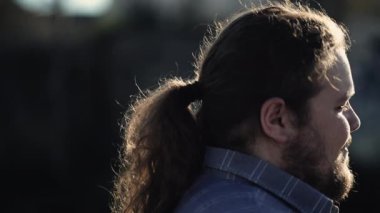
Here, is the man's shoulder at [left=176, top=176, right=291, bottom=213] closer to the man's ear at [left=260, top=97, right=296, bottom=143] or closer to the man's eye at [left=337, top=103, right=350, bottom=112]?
the man's ear at [left=260, top=97, right=296, bottom=143]

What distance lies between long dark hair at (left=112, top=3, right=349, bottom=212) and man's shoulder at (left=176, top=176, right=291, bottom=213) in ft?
0.25

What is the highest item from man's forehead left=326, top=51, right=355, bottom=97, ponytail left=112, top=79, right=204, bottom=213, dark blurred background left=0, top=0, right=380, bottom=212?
man's forehead left=326, top=51, right=355, bottom=97

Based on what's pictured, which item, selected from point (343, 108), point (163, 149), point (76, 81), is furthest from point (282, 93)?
point (76, 81)

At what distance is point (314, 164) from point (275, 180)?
0.35 ft

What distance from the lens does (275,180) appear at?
1884 millimetres

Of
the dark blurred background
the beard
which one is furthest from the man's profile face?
the dark blurred background

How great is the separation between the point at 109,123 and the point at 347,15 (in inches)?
123

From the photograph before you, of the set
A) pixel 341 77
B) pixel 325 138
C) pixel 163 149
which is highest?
pixel 341 77

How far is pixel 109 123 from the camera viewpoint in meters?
10.5

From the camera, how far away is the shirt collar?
74.0 inches

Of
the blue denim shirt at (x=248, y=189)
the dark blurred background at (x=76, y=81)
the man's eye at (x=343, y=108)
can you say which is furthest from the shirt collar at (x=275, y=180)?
the dark blurred background at (x=76, y=81)

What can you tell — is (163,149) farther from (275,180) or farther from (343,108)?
(343,108)

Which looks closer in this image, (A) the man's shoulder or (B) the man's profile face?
(A) the man's shoulder

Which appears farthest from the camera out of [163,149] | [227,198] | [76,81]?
[76,81]
